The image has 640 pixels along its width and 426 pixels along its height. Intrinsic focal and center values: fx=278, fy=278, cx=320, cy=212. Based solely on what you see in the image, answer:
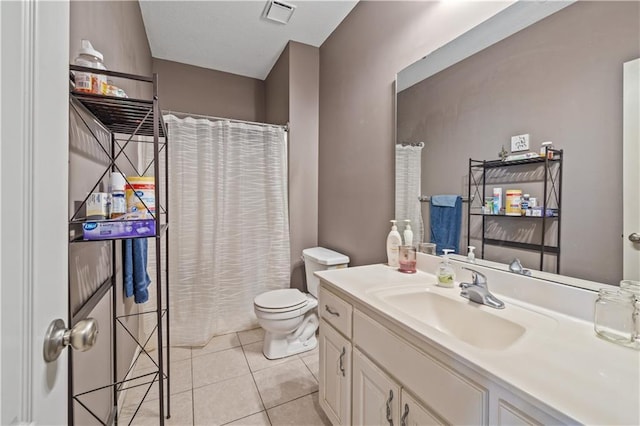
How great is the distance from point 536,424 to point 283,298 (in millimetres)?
1680

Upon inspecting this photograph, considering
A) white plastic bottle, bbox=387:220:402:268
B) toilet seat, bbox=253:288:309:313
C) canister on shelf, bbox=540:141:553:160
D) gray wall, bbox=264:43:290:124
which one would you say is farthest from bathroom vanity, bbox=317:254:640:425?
gray wall, bbox=264:43:290:124

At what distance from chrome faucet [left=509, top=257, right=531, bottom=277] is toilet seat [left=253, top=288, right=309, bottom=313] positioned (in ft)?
4.44

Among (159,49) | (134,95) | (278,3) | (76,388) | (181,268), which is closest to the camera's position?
(76,388)

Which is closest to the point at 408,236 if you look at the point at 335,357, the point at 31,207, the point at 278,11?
the point at 335,357

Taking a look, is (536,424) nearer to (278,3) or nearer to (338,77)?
(338,77)

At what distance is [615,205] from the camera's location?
32.9 inches

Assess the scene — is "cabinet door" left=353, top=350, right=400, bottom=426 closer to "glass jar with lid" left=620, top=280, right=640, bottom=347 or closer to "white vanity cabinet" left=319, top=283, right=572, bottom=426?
"white vanity cabinet" left=319, top=283, right=572, bottom=426

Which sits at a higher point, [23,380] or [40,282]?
[40,282]

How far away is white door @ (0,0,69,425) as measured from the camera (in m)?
0.38

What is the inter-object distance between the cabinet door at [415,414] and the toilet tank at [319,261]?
122cm

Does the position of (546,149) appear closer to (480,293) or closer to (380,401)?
(480,293)

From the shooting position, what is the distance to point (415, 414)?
0.84 metres

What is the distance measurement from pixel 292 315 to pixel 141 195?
1.29 metres

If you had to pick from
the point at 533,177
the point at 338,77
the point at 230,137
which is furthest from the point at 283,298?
the point at 338,77
